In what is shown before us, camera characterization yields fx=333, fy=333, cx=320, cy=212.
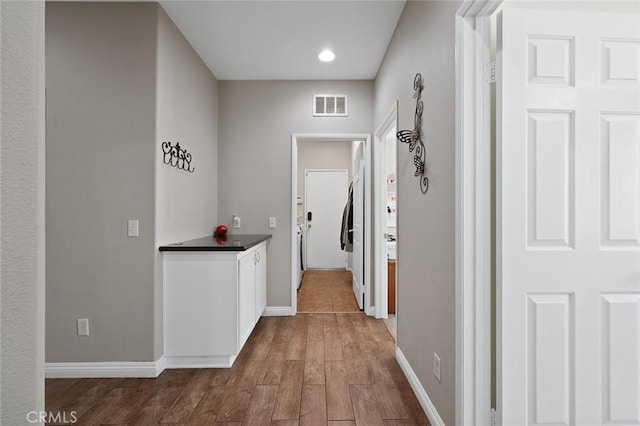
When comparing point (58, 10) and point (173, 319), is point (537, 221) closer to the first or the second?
point (173, 319)

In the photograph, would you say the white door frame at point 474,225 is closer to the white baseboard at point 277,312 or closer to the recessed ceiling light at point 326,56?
the recessed ceiling light at point 326,56

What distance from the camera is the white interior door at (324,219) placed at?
22.5 ft

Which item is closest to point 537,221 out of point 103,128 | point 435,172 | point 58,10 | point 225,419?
point 435,172

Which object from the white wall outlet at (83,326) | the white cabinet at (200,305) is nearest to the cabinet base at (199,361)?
the white cabinet at (200,305)

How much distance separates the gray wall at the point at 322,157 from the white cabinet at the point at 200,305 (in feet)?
14.0

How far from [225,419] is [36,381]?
4.71 feet

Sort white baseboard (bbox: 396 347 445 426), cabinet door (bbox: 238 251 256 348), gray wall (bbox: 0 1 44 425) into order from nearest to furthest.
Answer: gray wall (bbox: 0 1 44 425)
white baseboard (bbox: 396 347 445 426)
cabinet door (bbox: 238 251 256 348)

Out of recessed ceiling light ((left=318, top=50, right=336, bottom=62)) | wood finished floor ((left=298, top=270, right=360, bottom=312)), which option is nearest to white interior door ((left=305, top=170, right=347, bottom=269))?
wood finished floor ((left=298, top=270, right=360, bottom=312))

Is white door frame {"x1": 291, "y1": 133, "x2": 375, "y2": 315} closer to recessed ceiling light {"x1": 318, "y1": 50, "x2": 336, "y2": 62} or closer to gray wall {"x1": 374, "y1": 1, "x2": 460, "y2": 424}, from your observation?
recessed ceiling light {"x1": 318, "y1": 50, "x2": 336, "y2": 62}

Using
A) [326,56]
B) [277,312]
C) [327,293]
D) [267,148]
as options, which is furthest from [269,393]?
[326,56]

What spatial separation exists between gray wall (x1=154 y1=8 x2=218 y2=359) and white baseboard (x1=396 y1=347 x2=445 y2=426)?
5.93 feet

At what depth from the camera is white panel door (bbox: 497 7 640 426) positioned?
4.43 ft

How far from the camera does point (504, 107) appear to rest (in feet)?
4.43

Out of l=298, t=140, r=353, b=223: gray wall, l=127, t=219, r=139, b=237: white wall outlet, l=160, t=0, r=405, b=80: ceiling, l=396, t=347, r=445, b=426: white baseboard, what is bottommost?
l=396, t=347, r=445, b=426: white baseboard
